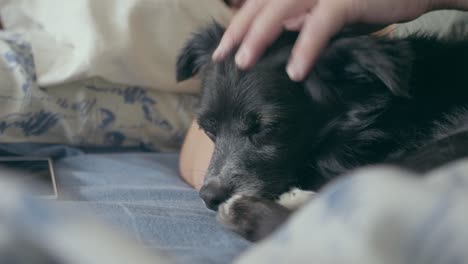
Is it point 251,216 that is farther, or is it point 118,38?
point 118,38

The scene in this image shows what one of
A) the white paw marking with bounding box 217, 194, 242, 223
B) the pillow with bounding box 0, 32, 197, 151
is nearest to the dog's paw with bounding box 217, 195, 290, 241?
the white paw marking with bounding box 217, 194, 242, 223

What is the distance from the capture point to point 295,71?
1.20 metres

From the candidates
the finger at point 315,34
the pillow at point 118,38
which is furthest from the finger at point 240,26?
the pillow at point 118,38

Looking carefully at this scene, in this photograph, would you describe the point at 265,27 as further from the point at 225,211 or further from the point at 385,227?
the point at 385,227

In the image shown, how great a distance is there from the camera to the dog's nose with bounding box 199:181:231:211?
1.26m

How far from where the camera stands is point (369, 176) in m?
0.51

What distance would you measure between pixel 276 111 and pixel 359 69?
211 millimetres

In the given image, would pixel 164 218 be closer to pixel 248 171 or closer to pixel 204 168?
pixel 248 171

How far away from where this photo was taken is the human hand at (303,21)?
3.84 feet

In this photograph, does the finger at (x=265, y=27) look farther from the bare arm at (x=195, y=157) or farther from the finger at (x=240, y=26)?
the bare arm at (x=195, y=157)

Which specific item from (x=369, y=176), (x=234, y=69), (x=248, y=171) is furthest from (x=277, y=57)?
(x=369, y=176)

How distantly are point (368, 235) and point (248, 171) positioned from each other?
886mm

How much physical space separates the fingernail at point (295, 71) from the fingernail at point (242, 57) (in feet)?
0.32

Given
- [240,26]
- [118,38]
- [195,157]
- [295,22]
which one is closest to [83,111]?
[118,38]
